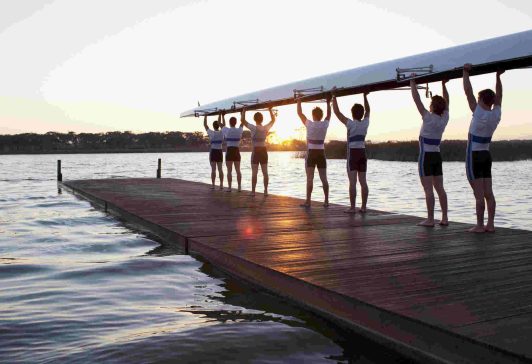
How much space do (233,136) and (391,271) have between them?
358 inches

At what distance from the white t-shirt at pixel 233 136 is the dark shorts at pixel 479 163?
24.5ft

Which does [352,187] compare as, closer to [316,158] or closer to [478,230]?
[316,158]

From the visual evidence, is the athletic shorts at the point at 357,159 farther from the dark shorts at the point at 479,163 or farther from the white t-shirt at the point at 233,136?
the white t-shirt at the point at 233,136

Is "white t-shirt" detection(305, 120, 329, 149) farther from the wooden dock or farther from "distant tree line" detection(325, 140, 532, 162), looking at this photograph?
"distant tree line" detection(325, 140, 532, 162)

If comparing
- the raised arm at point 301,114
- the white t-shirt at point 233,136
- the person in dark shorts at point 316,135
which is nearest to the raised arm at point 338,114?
the person in dark shorts at point 316,135

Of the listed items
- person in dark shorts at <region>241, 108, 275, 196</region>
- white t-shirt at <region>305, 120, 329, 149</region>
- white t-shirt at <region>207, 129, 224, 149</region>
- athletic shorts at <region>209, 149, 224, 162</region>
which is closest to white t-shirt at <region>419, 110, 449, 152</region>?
white t-shirt at <region>305, 120, 329, 149</region>

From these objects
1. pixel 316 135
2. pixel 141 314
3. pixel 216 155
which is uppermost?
pixel 316 135

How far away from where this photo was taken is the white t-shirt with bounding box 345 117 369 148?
9500 millimetres

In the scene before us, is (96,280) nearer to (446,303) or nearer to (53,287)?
(53,287)

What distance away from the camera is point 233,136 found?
14.1 m

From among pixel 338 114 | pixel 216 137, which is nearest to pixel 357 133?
pixel 338 114

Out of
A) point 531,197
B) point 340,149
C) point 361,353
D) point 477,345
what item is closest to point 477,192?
point 361,353

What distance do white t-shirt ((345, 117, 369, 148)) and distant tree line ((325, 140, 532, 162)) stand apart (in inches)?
1699

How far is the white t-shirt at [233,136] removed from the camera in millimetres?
14008
